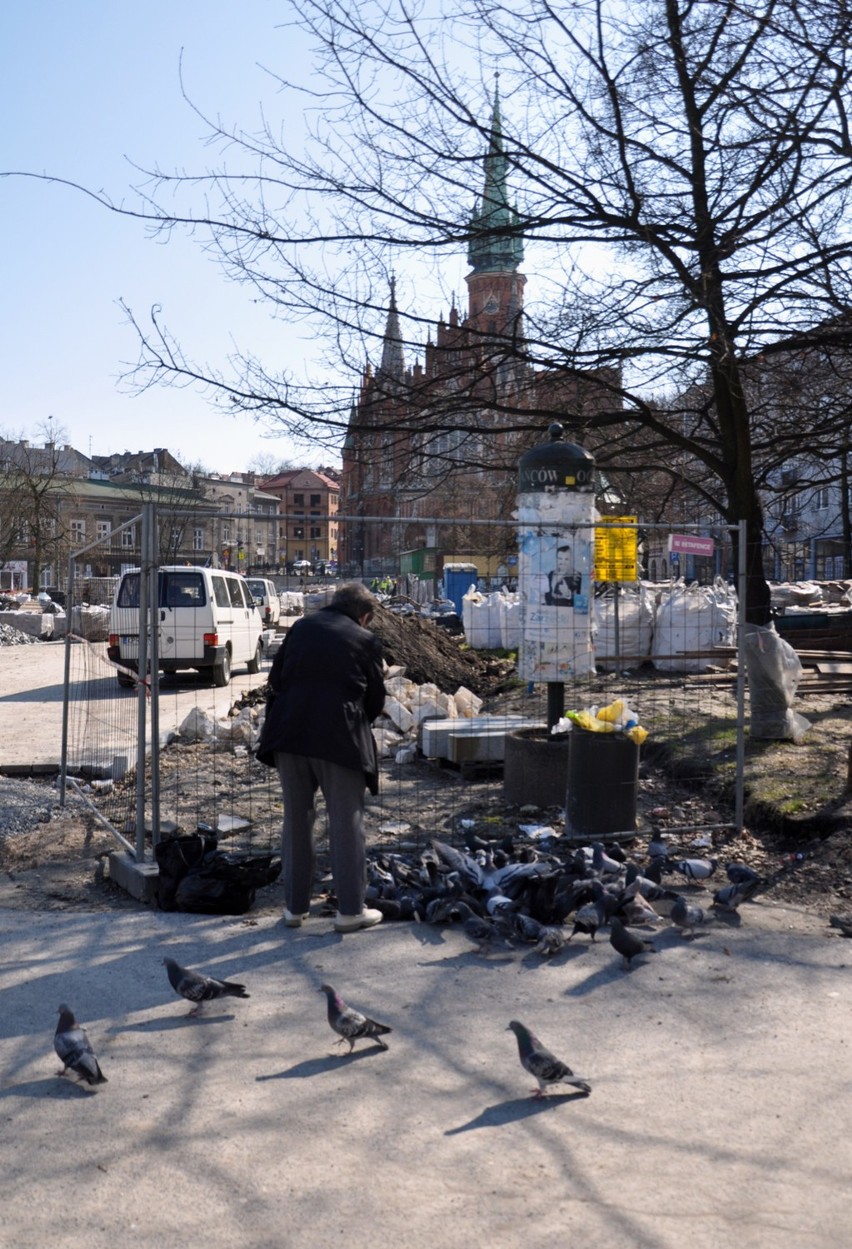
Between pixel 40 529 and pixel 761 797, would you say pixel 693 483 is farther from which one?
pixel 40 529

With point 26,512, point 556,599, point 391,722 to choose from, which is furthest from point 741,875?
point 26,512

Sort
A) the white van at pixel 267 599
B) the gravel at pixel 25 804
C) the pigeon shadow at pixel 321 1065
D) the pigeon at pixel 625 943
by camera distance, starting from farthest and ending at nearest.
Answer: the white van at pixel 267 599, the gravel at pixel 25 804, the pigeon at pixel 625 943, the pigeon shadow at pixel 321 1065

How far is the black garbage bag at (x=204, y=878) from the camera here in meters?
6.64

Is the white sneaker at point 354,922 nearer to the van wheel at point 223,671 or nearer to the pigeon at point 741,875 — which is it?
the pigeon at point 741,875

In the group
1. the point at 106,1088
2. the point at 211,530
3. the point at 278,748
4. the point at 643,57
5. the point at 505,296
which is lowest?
the point at 106,1088

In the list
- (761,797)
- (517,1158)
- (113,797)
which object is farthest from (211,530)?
(517,1158)

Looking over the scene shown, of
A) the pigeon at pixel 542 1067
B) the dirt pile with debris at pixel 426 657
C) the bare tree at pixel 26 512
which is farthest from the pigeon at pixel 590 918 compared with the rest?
the bare tree at pixel 26 512

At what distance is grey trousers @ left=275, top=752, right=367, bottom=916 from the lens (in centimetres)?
620

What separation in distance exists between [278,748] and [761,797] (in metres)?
4.13

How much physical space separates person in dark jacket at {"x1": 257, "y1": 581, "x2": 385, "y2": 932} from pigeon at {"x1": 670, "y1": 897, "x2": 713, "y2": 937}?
1.58 meters

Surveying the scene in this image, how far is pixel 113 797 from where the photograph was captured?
33.6 ft

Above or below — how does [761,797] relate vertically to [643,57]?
below

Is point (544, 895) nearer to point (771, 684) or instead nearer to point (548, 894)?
point (548, 894)

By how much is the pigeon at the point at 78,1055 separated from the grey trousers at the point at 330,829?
1976mm
